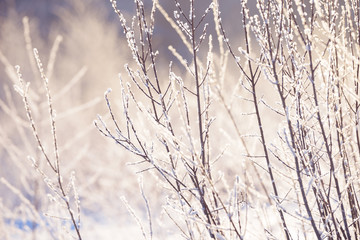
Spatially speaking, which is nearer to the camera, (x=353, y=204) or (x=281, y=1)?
(x=281, y=1)

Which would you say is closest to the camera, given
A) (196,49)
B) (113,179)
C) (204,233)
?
(196,49)

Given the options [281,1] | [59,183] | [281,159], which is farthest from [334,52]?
[59,183]

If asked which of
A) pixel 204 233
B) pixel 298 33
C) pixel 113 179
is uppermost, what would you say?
pixel 113 179

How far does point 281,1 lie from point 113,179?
518 centimetres

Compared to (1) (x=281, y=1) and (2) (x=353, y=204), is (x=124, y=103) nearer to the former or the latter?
(1) (x=281, y=1)

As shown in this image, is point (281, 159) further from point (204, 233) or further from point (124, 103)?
point (124, 103)

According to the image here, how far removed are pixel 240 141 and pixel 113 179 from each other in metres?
5.01

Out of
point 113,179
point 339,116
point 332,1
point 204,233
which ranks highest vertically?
point 113,179

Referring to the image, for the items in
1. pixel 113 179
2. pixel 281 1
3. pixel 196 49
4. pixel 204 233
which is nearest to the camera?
pixel 281 1

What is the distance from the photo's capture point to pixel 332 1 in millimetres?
1308

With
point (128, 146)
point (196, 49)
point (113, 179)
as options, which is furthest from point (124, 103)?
point (113, 179)

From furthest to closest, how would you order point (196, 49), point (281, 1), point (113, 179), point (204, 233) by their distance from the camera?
point (113, 179) < point (204, 233) < point (196, 49) < point (281, 1)

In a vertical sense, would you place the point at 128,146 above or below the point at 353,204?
above

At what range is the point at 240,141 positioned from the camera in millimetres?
1122
